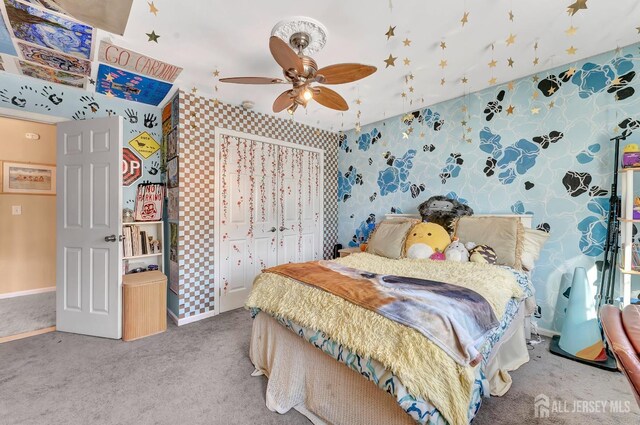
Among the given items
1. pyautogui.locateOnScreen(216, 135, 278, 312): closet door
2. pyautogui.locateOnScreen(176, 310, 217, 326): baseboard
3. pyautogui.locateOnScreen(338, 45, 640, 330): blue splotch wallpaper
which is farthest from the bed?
pyautogui.locateOnScreen(216, 135, 278, 312): closet door

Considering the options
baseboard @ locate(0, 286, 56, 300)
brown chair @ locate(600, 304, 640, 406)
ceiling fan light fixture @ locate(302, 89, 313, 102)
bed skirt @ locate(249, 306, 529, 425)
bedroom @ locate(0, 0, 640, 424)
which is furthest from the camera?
baseboard @ locate(0, 286, 56, 300)

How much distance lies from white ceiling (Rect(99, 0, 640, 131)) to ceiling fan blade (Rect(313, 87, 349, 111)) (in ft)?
1.26

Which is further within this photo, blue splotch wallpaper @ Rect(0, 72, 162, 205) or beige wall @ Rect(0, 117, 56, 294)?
beige wall @ Rect(0, 117, 56, 294)

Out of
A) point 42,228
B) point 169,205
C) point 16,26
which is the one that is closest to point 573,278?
point 169,205

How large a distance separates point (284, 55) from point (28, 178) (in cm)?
461

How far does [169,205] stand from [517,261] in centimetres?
367

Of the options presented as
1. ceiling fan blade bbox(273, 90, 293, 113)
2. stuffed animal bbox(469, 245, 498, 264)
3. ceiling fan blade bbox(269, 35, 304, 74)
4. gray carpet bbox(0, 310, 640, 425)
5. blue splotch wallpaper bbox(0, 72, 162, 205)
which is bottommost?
gray carpet bbox(0, 310, 640, 425)

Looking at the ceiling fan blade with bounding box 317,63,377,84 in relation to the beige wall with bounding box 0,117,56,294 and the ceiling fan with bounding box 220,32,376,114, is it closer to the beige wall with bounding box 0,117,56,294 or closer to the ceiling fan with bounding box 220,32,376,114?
the ceiling fan with bounding box 220,32,376,114

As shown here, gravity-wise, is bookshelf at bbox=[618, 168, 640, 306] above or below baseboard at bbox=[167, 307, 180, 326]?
above

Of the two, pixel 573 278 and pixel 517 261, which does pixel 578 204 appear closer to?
pixel 573 278

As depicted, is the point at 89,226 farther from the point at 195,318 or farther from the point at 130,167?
the point at 195,318

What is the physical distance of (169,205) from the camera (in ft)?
10.4

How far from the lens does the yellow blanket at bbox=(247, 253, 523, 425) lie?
106 centimetres

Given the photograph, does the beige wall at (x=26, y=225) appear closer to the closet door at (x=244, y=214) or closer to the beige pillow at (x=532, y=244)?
the closet door at (x=244, y=214)
